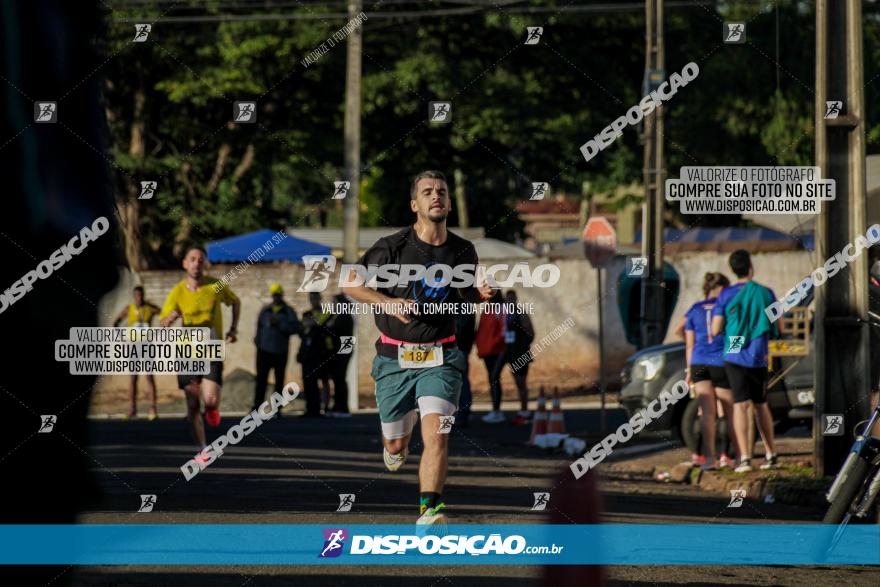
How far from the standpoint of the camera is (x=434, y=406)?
9.15 meters

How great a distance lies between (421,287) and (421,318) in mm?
183

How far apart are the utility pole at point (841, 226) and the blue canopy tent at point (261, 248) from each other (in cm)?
1474

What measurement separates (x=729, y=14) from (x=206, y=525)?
2913 centimetres

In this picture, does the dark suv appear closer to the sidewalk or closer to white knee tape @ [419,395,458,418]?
the sidewalk

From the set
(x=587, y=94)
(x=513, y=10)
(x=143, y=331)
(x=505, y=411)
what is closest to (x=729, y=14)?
(x=587, y=94)

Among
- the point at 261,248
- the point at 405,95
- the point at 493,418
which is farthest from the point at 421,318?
the point at 405,95

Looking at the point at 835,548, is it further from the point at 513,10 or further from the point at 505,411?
the point at 513,10

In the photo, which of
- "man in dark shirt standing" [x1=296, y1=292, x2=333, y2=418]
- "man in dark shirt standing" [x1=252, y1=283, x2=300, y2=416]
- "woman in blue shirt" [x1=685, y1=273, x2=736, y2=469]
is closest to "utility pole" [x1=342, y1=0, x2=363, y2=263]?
"man in dark shirt standing" [x1=296, y1=292, x2=333, y2=418]

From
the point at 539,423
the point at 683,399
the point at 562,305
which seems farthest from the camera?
the point at 562,305

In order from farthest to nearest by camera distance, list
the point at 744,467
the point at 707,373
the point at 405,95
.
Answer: the point at 405,95
the point at 707,373
the point at 744,467

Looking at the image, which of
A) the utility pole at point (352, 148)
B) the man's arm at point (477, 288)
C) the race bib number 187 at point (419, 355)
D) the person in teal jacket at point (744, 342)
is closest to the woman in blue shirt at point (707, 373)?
the person in teal jacket at point (744, 342)

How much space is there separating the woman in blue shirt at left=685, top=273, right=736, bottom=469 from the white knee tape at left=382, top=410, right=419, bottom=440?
17.6 ft

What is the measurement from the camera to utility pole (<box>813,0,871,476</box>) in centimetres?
1262

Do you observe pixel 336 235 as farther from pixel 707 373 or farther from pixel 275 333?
pixel 707 373
